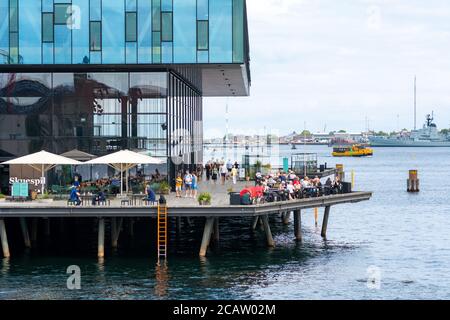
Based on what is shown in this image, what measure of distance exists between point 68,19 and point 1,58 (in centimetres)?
478

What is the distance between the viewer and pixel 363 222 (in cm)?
7181

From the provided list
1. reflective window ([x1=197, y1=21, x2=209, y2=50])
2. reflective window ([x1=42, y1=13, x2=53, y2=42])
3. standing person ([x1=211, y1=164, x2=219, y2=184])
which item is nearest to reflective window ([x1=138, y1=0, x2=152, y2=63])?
reflective window ([x1=197, y1=21, x2=209, y2=50])

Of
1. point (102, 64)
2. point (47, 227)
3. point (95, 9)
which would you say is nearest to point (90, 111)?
point (102, 64)

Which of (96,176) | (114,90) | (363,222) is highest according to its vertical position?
(114,90)

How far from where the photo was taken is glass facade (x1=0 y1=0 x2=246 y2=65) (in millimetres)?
55031

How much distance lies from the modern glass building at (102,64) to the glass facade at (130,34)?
61 millimetres

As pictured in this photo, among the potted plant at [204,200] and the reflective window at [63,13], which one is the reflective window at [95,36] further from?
the potted plant at [204,200]

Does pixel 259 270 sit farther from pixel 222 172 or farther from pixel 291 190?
pixel 222 172

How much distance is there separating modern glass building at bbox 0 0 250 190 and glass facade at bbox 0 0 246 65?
6 cm

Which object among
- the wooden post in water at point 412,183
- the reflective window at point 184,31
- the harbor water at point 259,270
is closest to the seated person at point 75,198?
the harbor water at point 259,270

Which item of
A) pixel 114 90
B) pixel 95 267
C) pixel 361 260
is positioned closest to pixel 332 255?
pixel 361 260

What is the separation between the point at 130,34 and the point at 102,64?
254 centimetres

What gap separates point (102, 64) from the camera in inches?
2168
